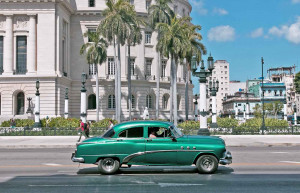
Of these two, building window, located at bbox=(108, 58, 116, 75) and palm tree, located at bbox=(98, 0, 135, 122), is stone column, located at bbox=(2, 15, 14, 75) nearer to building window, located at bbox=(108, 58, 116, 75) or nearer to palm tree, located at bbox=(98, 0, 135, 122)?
palm tree, located at bbox=(98, 0, 135, 122)

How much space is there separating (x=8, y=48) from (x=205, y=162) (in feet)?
152

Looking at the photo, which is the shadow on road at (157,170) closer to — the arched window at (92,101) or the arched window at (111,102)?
the arched window at (111,102)

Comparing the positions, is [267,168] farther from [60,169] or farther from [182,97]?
[182,97]

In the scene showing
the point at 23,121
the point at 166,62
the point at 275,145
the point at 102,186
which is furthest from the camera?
the point at 166,62

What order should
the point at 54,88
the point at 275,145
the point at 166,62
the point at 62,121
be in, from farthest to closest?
1. the point at 166,62
2. the point at 54,88
3. the point at 62,121
4. the point at 275,145

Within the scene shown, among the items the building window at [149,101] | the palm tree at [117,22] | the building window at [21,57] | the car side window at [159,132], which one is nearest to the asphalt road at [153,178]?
the car side window at [159,132]

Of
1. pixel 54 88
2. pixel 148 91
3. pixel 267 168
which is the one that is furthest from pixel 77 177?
pixel 148 91

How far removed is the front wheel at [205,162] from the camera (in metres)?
12.9

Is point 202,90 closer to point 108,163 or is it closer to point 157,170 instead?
point 157,170

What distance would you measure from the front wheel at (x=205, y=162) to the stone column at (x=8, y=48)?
151ft

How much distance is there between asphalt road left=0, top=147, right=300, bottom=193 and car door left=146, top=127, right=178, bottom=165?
17.3 inches

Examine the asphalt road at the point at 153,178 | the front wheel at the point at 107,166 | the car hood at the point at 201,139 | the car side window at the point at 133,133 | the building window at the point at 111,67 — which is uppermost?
the building window at the point at 111,67

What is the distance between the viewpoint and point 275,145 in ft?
83.9

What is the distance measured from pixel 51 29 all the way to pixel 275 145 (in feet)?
121
